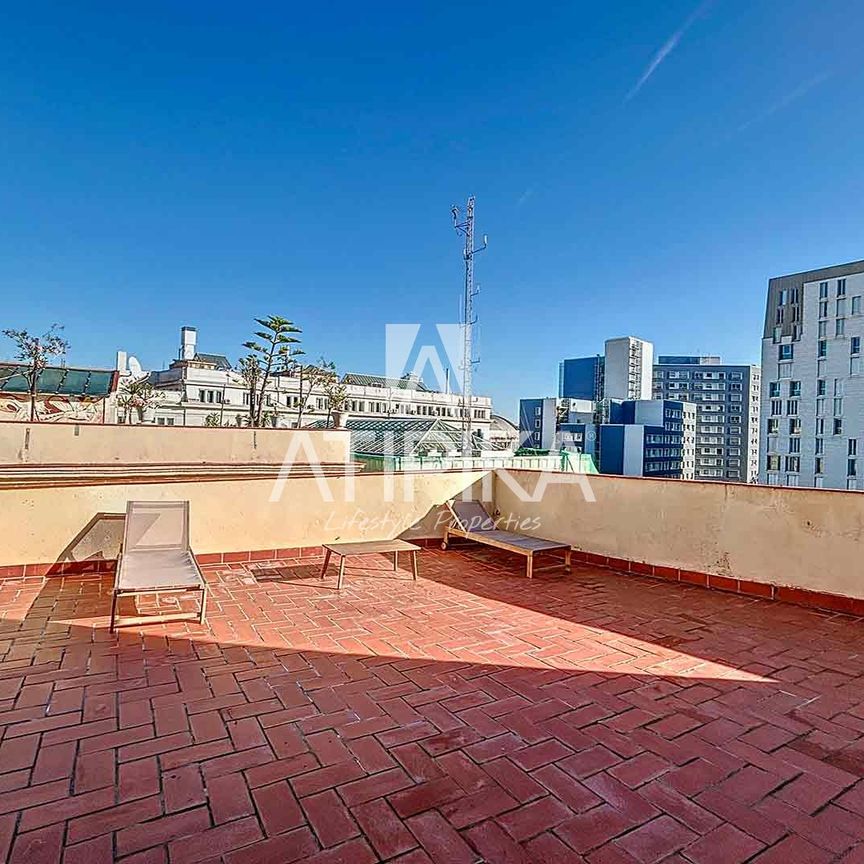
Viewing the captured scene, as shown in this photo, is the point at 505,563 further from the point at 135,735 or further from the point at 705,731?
the point at 135,735

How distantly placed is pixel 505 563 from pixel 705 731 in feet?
12.5

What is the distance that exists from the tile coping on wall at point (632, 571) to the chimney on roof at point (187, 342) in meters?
29.7

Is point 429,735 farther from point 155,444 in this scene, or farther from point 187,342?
point 187,342

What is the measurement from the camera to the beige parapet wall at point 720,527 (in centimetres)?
450

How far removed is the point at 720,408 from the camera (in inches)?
3937

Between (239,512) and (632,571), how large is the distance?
4305mm

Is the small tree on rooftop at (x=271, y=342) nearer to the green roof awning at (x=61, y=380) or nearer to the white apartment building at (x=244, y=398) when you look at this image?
the white apartment building at (x=244, y=398)

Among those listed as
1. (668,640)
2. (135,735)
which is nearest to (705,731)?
(668,640)

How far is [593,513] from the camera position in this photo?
20.4ft

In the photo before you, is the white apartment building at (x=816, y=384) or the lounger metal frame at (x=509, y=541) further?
the white apartment building at (x=816, y=384)

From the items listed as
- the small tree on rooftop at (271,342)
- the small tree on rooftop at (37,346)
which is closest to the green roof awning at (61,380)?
the small tree on rooftop at (37,346)

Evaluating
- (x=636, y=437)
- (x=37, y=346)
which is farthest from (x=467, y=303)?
(x=636, y=437)

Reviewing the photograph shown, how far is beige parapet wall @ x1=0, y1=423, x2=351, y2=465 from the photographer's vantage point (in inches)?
245

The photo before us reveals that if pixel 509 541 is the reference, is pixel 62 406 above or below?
above
